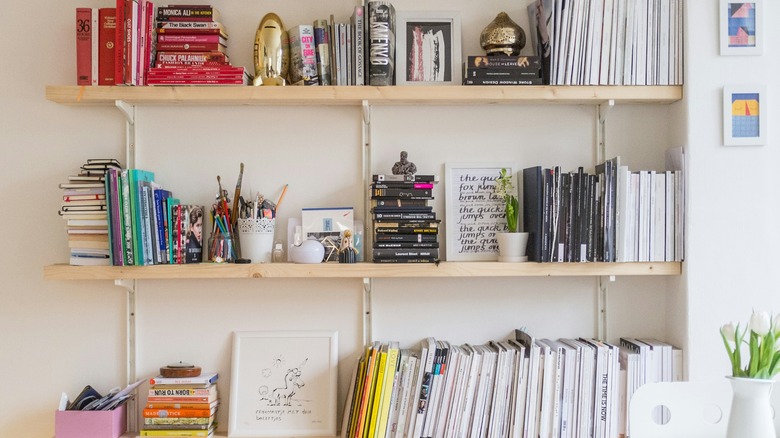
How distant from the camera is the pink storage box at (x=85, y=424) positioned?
7.12 feet

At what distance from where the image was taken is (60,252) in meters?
2.34

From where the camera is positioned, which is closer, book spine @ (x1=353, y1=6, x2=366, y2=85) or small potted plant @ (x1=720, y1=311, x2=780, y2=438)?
small potted plant @ (x1=720, y1=311, x2=780, y2=438)

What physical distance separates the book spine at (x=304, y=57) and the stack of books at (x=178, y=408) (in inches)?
39.6

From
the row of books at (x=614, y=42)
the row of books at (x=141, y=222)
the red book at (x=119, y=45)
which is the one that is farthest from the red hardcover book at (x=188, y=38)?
the row of books at (x=614, y=42)

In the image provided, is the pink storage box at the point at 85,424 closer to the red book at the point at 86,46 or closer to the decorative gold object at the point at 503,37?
the red book at the point at 86,46

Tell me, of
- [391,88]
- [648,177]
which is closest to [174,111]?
[391,88]

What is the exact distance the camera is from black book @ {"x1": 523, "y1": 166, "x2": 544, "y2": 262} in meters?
2.15

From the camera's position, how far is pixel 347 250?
7.33 ft

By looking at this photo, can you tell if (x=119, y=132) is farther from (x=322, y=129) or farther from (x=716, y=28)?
(x=716, y=28)

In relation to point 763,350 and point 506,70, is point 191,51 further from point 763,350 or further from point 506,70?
point 763,350

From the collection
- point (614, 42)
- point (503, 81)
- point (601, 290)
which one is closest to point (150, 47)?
point (503, 81)

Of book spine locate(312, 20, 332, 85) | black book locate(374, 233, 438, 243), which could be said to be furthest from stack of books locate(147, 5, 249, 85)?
black book locate(374, 233, 438, 243)

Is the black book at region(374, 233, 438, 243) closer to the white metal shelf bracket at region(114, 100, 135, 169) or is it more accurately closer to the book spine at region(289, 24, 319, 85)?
the book spine at region(289, 24, 319, 85)

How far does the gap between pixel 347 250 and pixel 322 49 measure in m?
0.64
